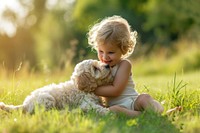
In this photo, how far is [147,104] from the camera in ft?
18.7

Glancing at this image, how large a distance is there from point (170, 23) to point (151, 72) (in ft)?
39.5

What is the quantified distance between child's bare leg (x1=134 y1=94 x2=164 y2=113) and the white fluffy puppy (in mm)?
389

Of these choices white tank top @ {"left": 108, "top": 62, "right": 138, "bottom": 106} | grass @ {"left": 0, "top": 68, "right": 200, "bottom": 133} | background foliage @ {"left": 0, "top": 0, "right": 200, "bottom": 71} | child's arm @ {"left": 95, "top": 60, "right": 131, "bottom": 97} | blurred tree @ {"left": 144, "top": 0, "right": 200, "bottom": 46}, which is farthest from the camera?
blurred tree @ {"left": 144, "top": 0, "right": 200, "bottom": 46}

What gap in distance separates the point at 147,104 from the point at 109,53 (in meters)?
0.71

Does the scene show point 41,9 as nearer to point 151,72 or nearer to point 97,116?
point 151,72

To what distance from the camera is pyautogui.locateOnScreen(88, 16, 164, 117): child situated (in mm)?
5723

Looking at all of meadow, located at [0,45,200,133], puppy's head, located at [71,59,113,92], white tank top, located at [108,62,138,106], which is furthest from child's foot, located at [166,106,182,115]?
puppy's head, located at [71,59,113,92]

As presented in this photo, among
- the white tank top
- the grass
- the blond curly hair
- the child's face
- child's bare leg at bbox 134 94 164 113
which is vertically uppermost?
the blond curly hair

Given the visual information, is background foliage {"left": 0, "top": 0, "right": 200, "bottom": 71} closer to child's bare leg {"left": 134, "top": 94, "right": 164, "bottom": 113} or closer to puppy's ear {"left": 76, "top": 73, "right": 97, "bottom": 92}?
child's bare leg {"left": 134, "top": 94, "right": 164, "bottom": 113}

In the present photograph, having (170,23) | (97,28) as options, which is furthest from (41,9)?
(97,28)

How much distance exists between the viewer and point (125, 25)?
599 cm

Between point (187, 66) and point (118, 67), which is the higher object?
point (187, 66)

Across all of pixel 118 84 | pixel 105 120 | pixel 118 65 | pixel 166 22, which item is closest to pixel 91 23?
pixel 166 22

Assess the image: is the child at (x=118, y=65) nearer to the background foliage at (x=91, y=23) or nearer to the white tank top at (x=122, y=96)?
the white tank top at (x=122, y=96)
